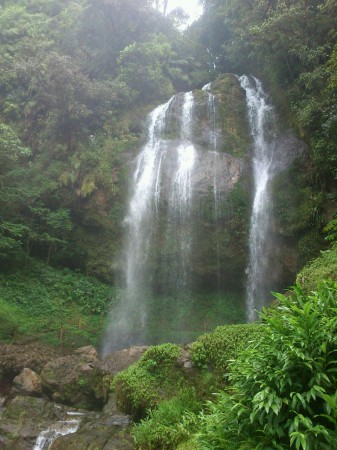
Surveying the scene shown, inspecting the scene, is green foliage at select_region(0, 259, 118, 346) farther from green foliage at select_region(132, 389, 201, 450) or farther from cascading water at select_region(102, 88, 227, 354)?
green foliage at select_region(132, 389, 201, 450)

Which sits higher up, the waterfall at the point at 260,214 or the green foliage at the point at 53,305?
the waterfall at the point at 260,214

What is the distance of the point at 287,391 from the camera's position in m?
3.03

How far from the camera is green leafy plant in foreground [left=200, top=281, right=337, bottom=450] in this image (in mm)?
2787

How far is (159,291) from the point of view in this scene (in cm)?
1529

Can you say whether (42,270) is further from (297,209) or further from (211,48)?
(211,48)

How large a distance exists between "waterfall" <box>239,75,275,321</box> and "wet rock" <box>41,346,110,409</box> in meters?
6.15

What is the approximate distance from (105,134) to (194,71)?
28.3 feet

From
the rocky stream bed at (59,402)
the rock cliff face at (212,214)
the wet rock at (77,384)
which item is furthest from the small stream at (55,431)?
the rock cliff face at (212,214)

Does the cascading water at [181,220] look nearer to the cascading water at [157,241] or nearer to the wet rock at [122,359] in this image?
the cascading water at [157,241]

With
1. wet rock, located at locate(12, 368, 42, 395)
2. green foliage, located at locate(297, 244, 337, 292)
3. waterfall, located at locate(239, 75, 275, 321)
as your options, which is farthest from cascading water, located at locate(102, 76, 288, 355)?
green foliage, located at locate(297, 244, 337, 292)

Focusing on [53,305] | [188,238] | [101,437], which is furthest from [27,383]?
[188,238]

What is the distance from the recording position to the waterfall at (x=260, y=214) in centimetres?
1400

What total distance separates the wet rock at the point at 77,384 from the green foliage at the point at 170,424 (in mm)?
3512

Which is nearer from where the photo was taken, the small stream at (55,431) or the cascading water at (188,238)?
the small stream at (55,431)
